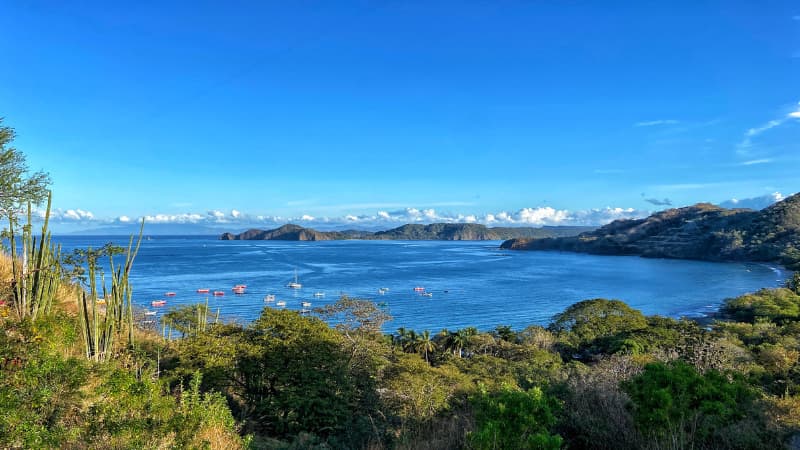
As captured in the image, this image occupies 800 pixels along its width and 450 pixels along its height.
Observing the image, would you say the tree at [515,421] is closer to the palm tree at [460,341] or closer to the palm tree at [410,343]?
the palm tree at [410,343]

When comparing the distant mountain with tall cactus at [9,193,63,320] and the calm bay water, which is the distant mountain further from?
tall cactus at [9,193,63,320]

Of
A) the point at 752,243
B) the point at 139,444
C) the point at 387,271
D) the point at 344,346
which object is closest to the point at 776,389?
the point at 344,346

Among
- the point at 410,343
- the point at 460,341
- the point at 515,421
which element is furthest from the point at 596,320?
the point at 515,421

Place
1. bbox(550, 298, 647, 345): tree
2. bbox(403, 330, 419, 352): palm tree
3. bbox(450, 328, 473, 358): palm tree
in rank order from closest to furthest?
bbox(403, 330, 419, 352): palm tree → bbox(450, 328, 473, 358): palm tree → bbox(550, 298, 647, 345): tree

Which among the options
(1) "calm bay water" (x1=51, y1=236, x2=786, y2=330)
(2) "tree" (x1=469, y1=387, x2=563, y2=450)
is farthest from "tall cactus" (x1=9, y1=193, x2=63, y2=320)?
(1) "calm bay water" (x1=51, y1=236, x2=786, y2=330)

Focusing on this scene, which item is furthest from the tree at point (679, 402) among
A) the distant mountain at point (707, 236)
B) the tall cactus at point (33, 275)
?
the distant mountain at point (707, 236)
